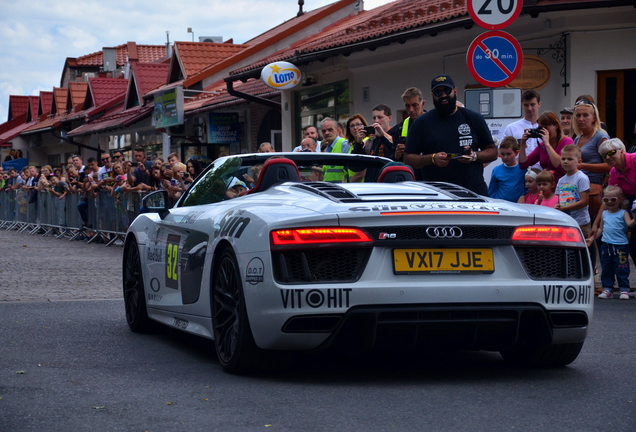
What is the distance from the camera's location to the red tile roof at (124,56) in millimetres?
67875

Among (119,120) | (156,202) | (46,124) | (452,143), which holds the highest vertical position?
(46,124)

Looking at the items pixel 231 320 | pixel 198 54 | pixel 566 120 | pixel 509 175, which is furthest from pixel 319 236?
pixel 198 54

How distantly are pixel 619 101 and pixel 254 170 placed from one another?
33.0 feet

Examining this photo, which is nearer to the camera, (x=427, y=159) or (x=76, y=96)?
(x=427, y=159)

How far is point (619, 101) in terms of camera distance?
15.0 m

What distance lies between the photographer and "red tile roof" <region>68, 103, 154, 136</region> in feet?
119

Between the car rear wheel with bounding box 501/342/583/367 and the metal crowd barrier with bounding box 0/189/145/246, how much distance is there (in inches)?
508

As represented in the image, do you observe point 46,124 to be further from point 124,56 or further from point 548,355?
point 548,355

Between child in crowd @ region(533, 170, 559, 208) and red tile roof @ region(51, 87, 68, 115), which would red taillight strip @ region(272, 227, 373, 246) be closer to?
child in crowd @ region(533, 170, 559, 208)

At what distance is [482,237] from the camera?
501 cm

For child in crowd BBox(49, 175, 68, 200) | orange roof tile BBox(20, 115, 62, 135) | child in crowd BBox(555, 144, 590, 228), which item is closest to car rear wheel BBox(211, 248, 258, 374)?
child in crowd BBox(555, 144, 590, 228)

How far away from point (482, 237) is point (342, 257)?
28.3 inches

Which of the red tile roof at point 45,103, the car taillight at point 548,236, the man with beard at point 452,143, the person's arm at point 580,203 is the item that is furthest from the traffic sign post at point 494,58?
the red tile roof at point 45,103

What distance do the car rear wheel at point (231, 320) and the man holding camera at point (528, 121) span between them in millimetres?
6244
